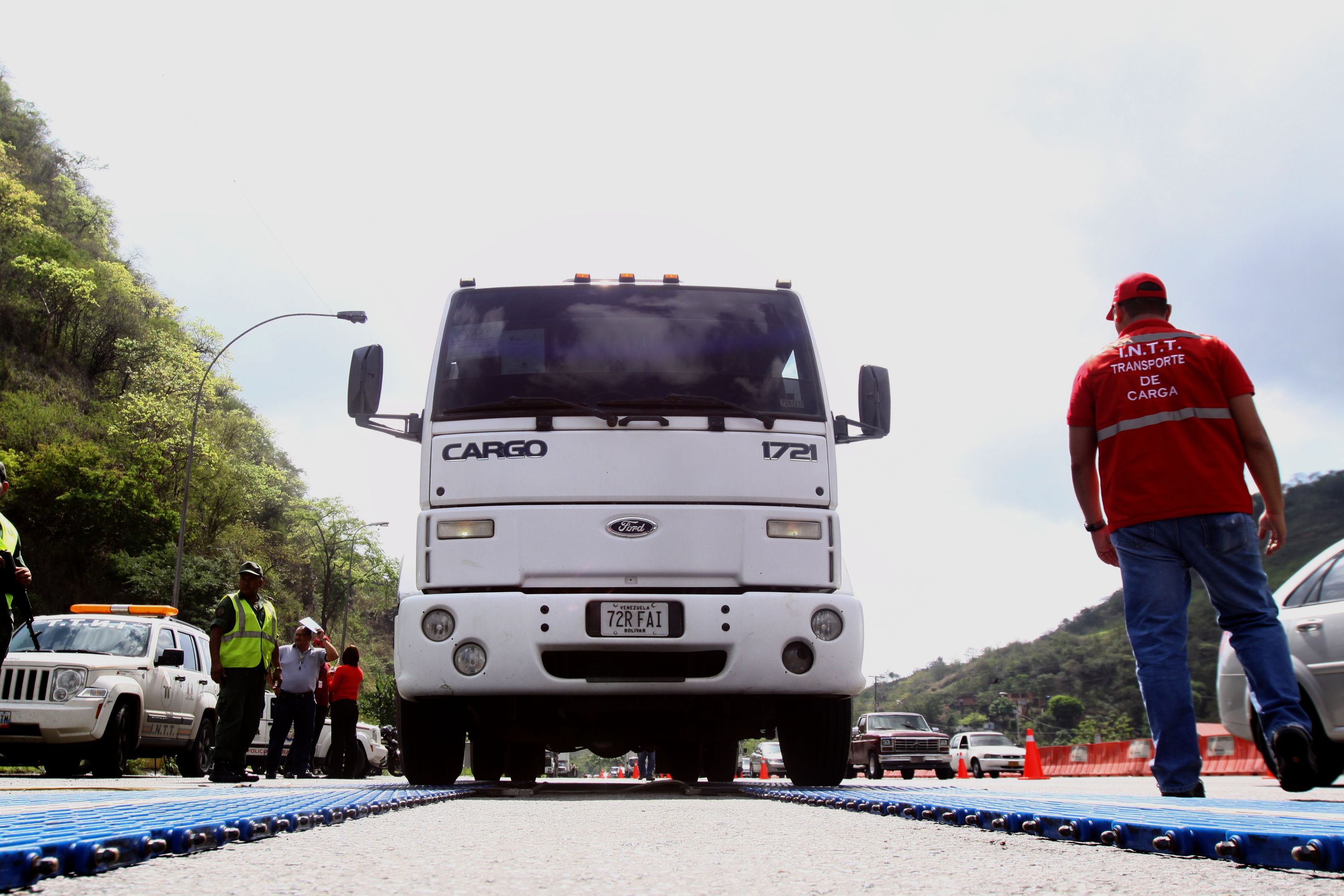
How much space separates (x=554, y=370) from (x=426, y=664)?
1735mm

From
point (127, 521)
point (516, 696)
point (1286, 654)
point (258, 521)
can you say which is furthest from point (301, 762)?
point (258, 521)

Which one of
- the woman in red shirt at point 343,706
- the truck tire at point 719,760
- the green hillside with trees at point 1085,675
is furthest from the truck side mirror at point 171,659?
the green hillside with trees at point 1085,675

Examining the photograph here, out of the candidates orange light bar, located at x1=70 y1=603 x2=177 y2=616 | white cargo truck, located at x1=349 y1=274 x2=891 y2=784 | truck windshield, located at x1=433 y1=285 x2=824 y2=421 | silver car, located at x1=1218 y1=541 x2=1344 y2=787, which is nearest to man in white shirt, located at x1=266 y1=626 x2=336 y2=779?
orange light bar, located at x1=70 y1=603 x2=177 y2=616

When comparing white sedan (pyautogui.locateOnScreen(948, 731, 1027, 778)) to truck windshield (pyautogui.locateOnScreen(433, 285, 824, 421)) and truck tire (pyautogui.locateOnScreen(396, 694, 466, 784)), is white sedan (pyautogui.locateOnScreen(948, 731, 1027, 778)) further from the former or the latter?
truck windshield (pyautogui.locateOnScreen(433, 285, 824, 421))

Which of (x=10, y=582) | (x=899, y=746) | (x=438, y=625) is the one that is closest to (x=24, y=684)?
(x=10, y=582)

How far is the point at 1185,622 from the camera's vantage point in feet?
16.0

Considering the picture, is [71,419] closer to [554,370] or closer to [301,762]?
[301,762]

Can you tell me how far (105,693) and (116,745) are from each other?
560 millimetres

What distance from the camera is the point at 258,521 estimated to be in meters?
80.1

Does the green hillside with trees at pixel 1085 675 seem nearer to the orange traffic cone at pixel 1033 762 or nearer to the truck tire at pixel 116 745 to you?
the orange traffic cone at pixel 1033 762

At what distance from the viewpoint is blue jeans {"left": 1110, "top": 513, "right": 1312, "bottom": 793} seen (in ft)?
15.5

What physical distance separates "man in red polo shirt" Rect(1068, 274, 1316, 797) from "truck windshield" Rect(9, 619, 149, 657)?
11419 millimetres

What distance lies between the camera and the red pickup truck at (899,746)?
106ft

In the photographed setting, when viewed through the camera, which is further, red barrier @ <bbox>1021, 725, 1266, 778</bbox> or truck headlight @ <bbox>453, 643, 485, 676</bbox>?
red barrier @ <bbox>1021, 725, 1266, 778</bbox>
